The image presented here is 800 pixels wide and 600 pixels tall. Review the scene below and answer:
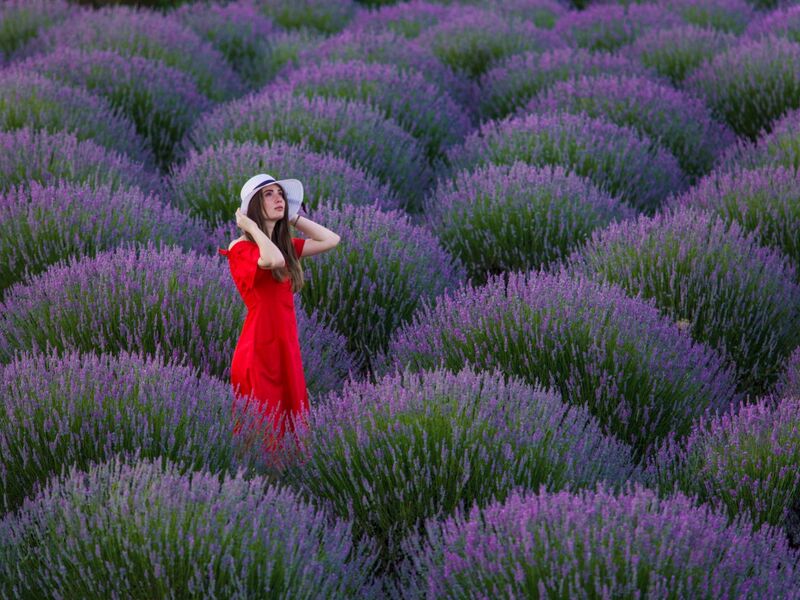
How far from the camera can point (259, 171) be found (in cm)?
573

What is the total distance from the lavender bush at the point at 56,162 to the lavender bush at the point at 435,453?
2662 millimetres

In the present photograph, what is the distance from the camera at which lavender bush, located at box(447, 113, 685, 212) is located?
652 cm

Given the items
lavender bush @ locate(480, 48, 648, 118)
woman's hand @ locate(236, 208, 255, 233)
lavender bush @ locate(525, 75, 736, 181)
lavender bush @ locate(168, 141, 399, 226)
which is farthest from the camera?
lavender bush @ locate(480, 48, 648, 118)

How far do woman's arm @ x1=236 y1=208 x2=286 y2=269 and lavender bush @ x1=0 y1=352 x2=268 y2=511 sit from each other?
51cm

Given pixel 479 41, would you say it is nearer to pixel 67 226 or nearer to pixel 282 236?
pixel 67 226

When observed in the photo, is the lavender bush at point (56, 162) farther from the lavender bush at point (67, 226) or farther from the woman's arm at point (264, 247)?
the woman's arm at point (264, 247)

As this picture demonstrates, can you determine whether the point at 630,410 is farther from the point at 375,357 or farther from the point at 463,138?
the point at 463,138

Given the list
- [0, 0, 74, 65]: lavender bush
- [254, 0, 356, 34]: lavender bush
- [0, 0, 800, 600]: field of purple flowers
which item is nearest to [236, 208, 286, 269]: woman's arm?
[0, 0, 800, 600]: field of purple flowers

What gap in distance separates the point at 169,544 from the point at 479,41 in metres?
7.54

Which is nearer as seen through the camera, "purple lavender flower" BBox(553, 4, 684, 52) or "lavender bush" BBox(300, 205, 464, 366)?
"lavender bush" BBox(300, 205, 464, 366)

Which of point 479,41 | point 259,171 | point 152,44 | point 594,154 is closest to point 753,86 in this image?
point 594,154

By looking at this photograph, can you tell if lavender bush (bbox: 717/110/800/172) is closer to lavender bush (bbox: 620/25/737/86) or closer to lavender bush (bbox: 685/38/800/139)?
lavender bush (bbox: 685/38/800/139)

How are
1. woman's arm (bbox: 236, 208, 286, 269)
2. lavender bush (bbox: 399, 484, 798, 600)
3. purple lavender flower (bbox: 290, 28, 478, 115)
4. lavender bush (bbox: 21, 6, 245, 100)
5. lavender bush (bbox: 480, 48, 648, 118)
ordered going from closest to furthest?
1. lavender bush (bbox: 399, 484, 798, 600)
2. woman's arm (bbox: 236, 208, 286, 269)
3. lavender bush (bbox: 480, 48, 648, 118)
4. purple lavender flower (bbox: 290, 28, 478, 115)
5. lavender bush (bbox: 21, 6, 245, 100)

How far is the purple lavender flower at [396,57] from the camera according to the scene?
860 centimetres
